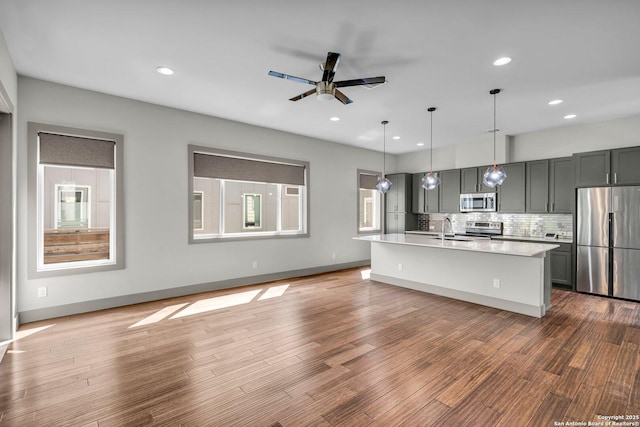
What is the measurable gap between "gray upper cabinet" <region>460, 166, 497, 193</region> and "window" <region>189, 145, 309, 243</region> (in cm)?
355

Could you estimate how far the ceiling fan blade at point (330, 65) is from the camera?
2867 mm

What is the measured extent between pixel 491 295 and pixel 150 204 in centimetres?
510

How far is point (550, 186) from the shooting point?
18.6 ft

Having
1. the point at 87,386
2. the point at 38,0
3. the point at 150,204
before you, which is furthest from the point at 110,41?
the point at 87,386

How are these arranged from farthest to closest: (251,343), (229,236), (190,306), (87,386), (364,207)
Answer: (364,207) → (229,236) → (190,306) → (251,343) → (87,386)

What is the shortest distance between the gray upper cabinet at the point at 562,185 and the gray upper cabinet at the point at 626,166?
55 centimetres

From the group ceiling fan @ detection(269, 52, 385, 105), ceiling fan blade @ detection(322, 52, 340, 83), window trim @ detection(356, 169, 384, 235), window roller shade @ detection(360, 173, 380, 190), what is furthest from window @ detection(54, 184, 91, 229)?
window roller shade @ detection(360, 173, 380, 190)

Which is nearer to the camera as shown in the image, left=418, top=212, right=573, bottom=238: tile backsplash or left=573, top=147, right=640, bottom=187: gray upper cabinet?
left=573, top=147, right=640, bottom=187: gray upper cabinet

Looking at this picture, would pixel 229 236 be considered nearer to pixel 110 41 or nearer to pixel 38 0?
pixel 110 41

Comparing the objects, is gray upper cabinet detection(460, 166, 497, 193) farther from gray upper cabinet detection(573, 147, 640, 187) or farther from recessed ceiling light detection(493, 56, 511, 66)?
recessed ceiling light detection(493, 56, 511, 66)

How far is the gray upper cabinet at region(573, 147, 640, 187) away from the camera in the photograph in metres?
4.65

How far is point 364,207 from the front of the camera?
26.8 feet

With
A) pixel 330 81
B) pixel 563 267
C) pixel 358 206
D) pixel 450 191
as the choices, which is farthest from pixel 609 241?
pixel 330 81

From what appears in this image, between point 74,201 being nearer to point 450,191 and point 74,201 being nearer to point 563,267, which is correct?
point 450,191
